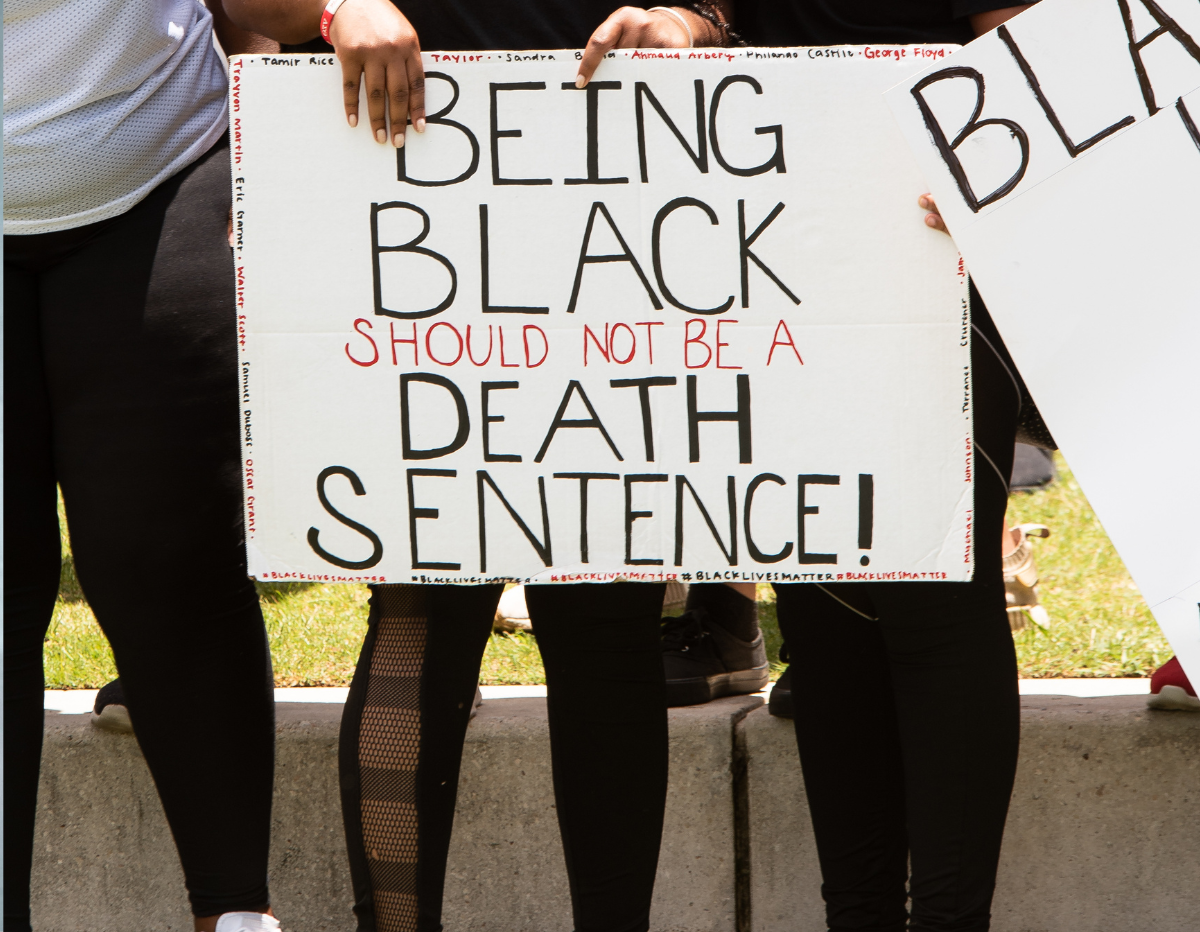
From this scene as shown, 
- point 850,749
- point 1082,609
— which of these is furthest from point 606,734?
point 1082,609

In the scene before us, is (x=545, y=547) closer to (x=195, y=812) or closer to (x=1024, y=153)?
(x=195, y=812)

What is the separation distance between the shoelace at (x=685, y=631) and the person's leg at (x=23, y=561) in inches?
42.0

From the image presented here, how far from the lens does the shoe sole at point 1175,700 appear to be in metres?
2.07

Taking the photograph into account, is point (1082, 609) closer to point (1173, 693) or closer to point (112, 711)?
point (1173, 693)

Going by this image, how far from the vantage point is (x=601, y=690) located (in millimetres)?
1631

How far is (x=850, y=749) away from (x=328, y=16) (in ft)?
3.59

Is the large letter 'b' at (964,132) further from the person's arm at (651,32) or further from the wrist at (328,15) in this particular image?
the wrist at (328,15)

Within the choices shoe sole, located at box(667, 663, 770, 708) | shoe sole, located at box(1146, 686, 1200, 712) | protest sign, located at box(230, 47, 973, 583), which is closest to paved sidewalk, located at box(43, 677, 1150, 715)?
shoe sole, located at box(667, 663, 770, 708)

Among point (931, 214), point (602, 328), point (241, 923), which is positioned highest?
point (931, 214)

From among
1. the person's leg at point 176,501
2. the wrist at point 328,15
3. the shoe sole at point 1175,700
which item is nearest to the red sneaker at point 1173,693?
the shoe sole at point 1175,700

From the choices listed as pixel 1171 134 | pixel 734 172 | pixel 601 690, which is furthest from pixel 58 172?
pixel 1171 134

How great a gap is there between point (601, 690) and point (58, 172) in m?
0.90

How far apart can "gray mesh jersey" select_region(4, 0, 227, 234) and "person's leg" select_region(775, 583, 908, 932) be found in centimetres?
98

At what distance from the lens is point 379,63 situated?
146 centimetres
